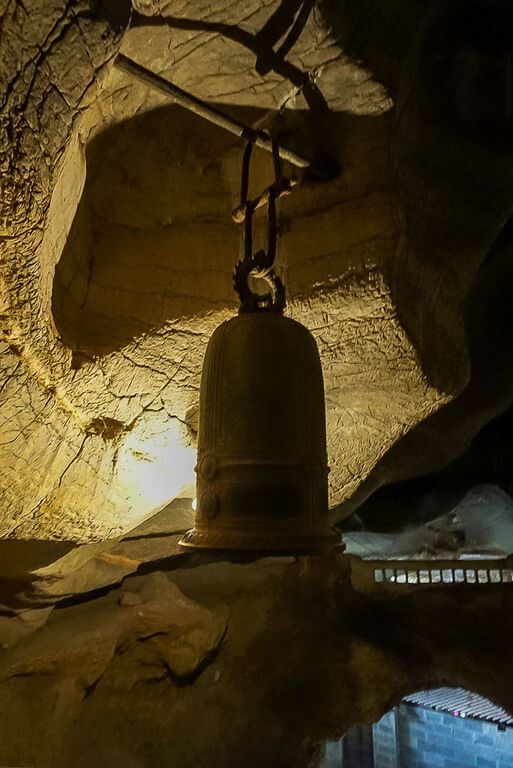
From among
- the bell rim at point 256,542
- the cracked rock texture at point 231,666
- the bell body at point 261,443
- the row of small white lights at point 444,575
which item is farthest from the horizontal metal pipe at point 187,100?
the row of small white lights at point 444,575

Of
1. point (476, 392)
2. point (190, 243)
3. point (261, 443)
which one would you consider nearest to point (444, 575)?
point (476, 392)

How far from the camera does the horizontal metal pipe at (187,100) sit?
1.65 m

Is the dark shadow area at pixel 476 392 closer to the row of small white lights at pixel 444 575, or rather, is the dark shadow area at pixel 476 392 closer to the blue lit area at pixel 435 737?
the row of small white lights at pixel 444 575

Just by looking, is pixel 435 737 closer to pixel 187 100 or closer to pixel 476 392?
pixel 476 392

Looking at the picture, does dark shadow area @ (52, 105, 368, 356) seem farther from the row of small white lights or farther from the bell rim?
the row of small white lights

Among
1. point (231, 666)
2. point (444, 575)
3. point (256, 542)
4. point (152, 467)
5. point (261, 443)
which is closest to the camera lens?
point (256, 542)

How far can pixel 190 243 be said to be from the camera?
8.00 feet

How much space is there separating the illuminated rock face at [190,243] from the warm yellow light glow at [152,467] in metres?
0.01

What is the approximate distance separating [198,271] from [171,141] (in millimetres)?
541

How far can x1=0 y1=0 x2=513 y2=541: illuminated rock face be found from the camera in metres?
1.74

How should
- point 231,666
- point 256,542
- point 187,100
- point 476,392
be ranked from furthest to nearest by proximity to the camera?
1. point 476,392
2. point 231,666
3. point 187,100
4. point 256,542

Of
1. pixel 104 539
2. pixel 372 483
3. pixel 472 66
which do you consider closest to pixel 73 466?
pixel 104 539

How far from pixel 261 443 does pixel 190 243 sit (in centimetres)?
135

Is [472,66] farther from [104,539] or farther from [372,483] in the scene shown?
[372,483]
